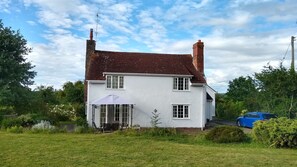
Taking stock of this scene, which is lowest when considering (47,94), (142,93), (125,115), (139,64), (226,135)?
(226,135)

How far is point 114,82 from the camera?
28609 mm

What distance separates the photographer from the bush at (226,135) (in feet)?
63.0

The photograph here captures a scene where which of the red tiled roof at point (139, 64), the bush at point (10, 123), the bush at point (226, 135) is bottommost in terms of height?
the bush at point (226, 135)

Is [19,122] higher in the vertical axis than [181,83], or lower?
lower

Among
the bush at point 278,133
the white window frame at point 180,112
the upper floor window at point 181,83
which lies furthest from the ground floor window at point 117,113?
the bush at point 278,133

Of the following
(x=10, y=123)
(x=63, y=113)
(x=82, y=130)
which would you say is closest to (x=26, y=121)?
(x=10, y=123)

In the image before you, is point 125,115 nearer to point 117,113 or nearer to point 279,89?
point 117,113

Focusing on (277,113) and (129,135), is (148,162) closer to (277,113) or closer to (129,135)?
(129,135)

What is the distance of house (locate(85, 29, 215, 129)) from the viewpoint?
92.5 ft

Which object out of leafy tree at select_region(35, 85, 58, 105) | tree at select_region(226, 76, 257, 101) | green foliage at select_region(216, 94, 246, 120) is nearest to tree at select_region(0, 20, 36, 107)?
leafy tree at select_region(35, 85, 58, 105)

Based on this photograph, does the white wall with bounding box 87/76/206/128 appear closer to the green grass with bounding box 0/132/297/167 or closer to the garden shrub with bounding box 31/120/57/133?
the garden shrub with bounding box 31/120/57/133

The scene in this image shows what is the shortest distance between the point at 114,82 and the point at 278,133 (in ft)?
50.2

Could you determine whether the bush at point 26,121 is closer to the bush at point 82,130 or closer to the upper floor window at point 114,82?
the bush at point 82,130

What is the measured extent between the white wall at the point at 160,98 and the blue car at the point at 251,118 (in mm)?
5058
